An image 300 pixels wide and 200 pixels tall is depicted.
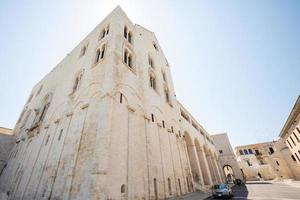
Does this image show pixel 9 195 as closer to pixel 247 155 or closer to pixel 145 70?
pixel 145 70

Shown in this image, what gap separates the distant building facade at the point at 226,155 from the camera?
3490 cm

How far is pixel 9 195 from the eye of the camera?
38.7ft

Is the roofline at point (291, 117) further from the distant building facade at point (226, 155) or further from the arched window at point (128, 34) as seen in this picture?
the arched window at point (128, 34)

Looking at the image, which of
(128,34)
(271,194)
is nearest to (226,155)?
(271,194)

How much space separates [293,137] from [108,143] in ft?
87.1

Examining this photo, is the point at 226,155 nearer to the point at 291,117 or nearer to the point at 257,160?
the point at 257,160

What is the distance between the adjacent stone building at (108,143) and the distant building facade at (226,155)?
25565 millimetres

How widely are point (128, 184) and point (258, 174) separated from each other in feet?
152

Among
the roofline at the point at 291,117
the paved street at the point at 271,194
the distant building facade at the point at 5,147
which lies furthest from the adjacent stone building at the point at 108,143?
the roofline at the point at 291,117

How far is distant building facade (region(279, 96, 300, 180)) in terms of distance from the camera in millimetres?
18106

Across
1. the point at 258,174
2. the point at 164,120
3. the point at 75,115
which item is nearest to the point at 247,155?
the point at 258,174

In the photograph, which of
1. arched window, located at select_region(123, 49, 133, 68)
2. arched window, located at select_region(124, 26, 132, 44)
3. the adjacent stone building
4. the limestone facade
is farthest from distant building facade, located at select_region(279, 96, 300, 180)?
arched window, located at select_region(124, 26, 132, 44)

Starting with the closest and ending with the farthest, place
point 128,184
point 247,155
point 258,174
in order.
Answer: point 128,184 < point 258,174 < point 247,155

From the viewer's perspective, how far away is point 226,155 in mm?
37312
